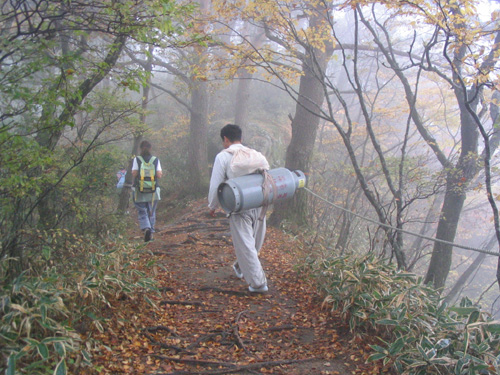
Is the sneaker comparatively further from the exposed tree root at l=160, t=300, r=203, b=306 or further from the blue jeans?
the blue jeans

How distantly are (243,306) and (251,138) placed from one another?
11576 millimetres

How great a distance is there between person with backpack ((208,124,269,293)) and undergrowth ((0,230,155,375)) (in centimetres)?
110

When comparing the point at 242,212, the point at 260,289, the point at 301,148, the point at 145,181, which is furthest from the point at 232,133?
the point at 301,148

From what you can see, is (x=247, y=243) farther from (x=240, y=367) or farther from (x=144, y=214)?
(x=144, y=214)

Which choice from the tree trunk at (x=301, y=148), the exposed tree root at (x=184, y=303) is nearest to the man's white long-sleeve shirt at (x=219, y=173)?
the exposed tree root at (x=184, y=303)

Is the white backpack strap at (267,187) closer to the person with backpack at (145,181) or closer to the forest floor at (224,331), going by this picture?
the forest floor at (224,331)

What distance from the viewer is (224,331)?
3562 millimetres

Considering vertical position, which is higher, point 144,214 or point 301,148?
point 301,148

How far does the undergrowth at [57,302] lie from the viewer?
7.73ft

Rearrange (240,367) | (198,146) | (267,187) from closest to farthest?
(240,367) → (267,187) → (198,146)

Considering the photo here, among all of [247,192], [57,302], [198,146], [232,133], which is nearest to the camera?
[57,302]

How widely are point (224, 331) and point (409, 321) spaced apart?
5.58 ft

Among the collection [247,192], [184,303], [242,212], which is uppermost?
[247,192]

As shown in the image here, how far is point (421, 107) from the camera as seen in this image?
50.2 ft
